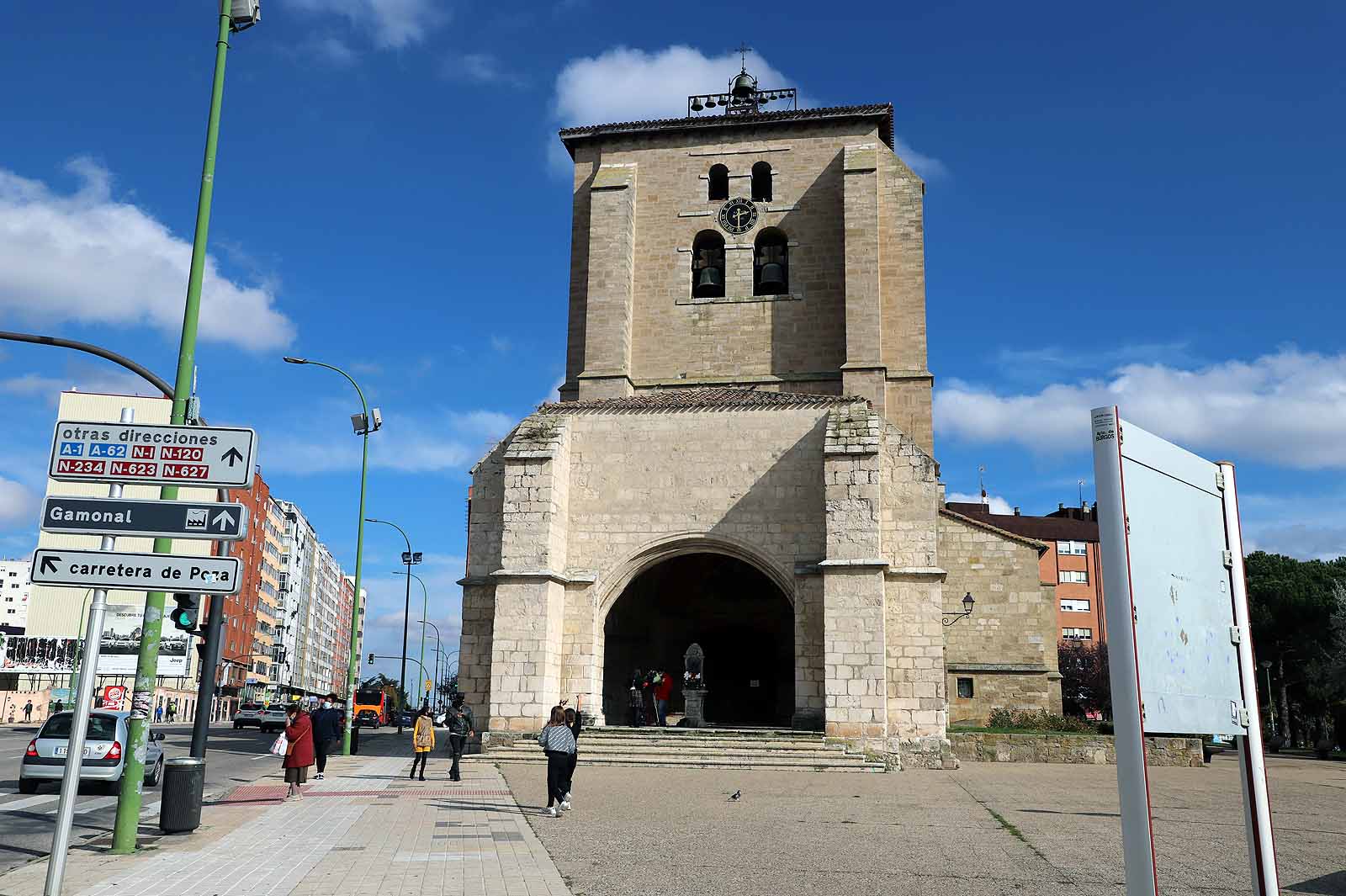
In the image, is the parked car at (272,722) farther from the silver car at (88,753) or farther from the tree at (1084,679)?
the tree at (1084,679)

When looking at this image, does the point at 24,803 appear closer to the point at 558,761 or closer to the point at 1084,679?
the point at 558,761

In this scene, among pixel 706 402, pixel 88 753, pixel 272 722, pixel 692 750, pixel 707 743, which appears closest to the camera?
pixel 88 753

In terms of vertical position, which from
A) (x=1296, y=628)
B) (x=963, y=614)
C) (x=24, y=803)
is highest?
(x=1296, y=628)

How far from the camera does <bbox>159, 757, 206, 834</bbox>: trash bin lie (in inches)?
393

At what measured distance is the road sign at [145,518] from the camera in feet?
23.0

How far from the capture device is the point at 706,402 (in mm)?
22406

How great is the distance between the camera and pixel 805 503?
70.5ft

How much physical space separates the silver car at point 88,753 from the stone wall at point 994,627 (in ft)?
63.8

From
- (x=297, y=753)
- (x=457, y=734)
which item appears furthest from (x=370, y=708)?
(x=297, y=753)

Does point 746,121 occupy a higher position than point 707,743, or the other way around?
point 746,121

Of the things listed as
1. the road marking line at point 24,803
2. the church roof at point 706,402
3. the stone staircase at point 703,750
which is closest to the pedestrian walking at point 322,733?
the stone staircase at point 703,750

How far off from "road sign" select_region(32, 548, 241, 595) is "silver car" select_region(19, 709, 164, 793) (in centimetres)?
860

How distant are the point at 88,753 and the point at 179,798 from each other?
20.9 feet

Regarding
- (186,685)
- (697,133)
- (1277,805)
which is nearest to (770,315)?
(697,133)
